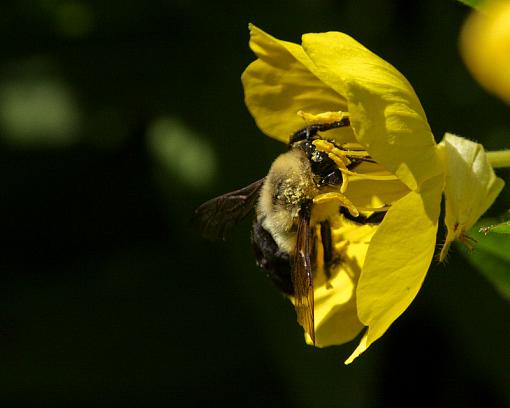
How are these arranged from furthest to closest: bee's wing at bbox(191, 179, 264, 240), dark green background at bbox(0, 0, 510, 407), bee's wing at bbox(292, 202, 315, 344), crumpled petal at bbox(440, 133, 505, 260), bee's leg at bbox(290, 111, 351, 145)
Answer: dark green background at bbox(0, 0, 510, 407) → bee's wing at bbox(191, 179, 264, 240) → bee's leg at bbox(290, 111, 351, 145) → bee's wing at bbox(292, 202, 315, 344) → crumpled petal at bbox(440, 133, 505, 260)

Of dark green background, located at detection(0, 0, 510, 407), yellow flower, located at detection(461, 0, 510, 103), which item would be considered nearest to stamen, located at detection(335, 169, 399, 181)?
yellow flower, located at detection(461, 0, 510, 103)

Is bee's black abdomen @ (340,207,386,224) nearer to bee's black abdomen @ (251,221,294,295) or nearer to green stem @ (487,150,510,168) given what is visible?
bee's black abdomen @ (251,221,294,295)

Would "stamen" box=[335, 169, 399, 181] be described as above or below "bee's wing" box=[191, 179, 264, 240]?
above

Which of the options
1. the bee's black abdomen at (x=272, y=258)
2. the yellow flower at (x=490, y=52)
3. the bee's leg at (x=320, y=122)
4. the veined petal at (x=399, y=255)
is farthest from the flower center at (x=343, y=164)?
the yellow flower at (x=490, y=52)

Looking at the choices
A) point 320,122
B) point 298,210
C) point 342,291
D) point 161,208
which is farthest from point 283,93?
point 161,208

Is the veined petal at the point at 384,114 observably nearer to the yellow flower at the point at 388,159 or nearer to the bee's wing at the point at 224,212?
the yellow flower at the point at 388,159
